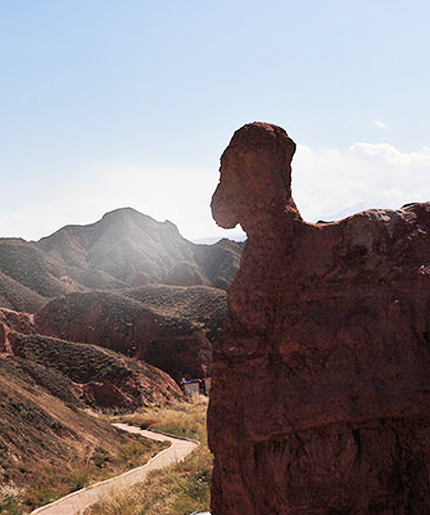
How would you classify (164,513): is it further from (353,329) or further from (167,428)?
(167,428)

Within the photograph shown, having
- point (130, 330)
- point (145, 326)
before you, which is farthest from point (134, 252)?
point (145, 326)

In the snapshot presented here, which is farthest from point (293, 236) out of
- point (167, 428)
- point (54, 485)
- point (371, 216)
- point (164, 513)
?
point (167, 428)

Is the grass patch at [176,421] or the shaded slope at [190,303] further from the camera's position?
the shaded slope at [190,303]

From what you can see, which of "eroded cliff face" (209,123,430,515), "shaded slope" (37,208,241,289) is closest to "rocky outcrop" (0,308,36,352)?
"shaded slope" (37,208,241,289)

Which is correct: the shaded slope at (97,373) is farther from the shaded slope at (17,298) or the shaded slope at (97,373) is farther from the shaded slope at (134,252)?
the shaded slope at (134,252)

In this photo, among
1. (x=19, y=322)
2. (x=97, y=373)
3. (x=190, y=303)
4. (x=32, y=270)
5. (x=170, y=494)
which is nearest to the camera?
(x=170, y=494)

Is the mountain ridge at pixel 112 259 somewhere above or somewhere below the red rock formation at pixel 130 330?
above

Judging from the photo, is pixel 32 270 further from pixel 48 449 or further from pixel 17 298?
pixel 48 449

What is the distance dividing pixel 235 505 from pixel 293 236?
8.61 ft

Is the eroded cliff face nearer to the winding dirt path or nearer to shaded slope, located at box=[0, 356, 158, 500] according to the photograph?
the winding dirt path

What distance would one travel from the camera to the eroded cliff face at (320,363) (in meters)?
5.26

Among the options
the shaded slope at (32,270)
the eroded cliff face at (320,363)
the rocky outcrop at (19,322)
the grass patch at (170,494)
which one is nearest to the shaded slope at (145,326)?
the rocky outcrop at (19,322)

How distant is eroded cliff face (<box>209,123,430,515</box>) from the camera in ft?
17.3

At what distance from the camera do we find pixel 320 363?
18.1 ft
